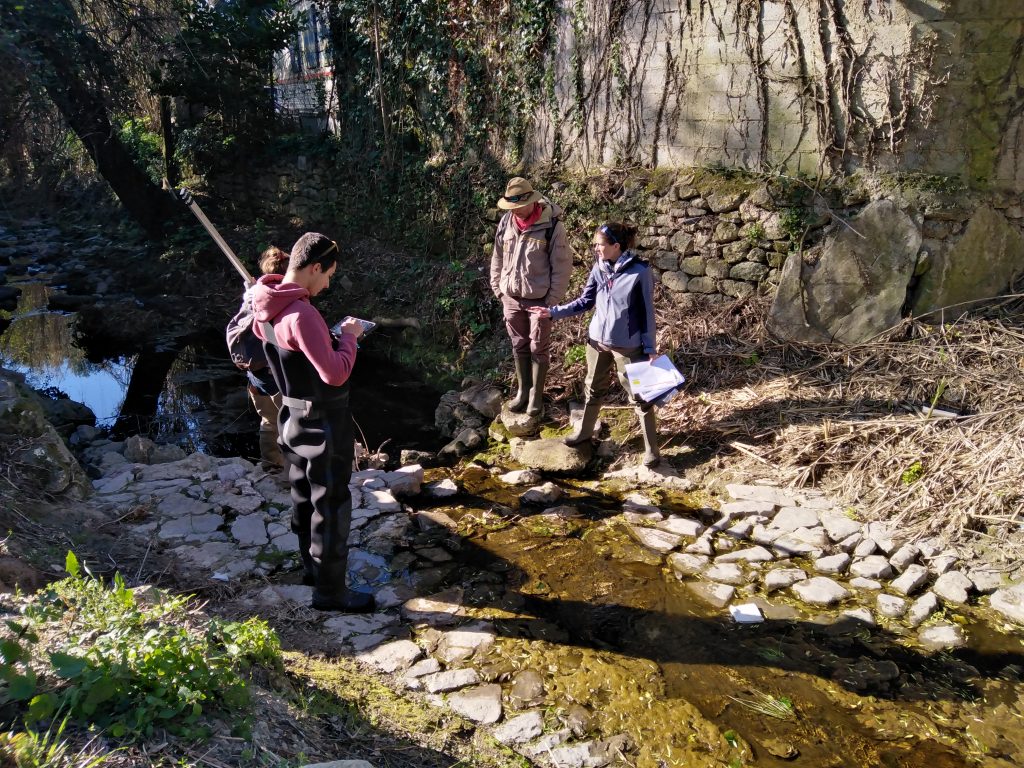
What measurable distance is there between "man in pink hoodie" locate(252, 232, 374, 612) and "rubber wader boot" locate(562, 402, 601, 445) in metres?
2.58

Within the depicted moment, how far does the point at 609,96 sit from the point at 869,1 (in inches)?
106

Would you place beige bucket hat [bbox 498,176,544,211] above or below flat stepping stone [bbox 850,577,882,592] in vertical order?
above

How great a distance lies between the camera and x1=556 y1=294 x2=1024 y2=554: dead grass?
15.7 feet

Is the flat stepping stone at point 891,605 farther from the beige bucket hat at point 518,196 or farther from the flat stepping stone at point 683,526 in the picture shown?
the beige bucket hat at point 518,196

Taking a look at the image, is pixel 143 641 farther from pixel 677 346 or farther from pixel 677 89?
pixel 677 89

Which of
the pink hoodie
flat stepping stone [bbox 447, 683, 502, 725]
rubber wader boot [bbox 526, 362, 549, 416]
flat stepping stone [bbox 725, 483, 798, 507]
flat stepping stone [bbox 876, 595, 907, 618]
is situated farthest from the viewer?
rubber wader boot [bbox 526, 362, 549, 416]

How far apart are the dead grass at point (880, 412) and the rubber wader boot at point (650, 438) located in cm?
47

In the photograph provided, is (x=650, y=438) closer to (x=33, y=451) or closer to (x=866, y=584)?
(x=866, y=584)

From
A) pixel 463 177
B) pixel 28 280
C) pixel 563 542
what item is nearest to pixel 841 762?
pixel 563 542

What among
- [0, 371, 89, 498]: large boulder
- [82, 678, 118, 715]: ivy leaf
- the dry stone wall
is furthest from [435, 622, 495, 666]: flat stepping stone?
the dry stone wall

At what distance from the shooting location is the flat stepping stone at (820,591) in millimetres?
4223

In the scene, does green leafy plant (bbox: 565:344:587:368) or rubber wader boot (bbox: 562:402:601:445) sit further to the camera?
green leafy plant (bbox: 565:344:587:368)

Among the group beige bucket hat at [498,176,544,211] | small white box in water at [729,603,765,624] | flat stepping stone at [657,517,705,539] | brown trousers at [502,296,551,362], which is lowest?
small white box in water at [729,603,765,624]

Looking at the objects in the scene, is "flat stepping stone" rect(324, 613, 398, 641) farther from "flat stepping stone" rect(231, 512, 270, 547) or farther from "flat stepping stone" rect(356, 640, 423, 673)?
"flat stepping stone" rect(231, 512, 270, 547)
